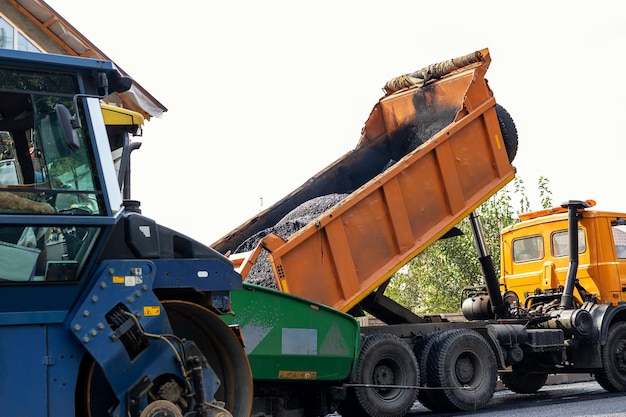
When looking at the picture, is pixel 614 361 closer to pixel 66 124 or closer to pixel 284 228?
pixel 284 228

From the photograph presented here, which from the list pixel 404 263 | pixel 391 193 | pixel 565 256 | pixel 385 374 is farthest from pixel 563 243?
pixel 385 374

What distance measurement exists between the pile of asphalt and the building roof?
7.50 meters

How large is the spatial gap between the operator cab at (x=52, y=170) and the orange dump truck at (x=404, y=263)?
2469 mm

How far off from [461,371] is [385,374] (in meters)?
1.10

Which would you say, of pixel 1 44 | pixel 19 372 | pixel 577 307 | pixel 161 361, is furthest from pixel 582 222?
pixel 1 44

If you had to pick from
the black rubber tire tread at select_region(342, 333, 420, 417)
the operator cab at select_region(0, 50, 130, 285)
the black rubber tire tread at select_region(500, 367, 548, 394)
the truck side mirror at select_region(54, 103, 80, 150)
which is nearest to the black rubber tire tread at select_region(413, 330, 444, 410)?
the black rubber tire tread at select_region(342, 333, 420, 417)

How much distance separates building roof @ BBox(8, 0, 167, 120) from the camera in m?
16.6

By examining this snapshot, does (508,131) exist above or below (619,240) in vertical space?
above

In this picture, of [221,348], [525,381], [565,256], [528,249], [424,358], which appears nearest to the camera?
[221,348]

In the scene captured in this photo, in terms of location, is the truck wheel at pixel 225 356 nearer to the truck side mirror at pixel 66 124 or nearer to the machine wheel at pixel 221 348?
the machine wheel at pixel 221 348

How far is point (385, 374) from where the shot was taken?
9.26 metres

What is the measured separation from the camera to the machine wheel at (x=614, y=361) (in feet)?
37.4

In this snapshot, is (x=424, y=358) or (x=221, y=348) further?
(x=424, y=358)

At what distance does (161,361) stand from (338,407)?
3.94 metres
